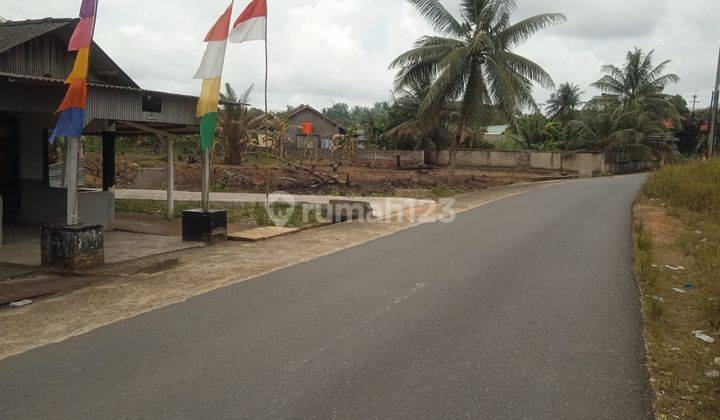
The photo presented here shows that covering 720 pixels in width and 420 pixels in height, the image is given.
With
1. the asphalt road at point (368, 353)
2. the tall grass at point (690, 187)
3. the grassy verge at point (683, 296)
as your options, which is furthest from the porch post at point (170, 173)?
the tall grass at point (690, 187)

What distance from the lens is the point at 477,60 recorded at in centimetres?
2506

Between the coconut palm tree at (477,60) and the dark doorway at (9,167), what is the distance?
53.1 feet

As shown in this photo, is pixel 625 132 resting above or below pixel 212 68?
above

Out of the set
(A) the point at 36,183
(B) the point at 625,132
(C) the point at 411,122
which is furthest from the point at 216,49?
(B) the point at 625,132

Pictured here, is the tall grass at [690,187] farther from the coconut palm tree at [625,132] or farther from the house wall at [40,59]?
the coconut palm tree at [625,132]

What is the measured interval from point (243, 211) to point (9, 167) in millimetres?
5348

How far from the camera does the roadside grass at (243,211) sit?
1367 centimetres

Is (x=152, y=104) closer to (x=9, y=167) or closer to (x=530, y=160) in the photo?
(x=9, y=167)

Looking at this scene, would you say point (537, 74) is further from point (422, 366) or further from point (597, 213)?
point (422, 366)

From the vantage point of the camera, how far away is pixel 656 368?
4.79m

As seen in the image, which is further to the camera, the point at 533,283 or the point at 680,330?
the point at 533,283

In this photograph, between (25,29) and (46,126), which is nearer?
(25,29)

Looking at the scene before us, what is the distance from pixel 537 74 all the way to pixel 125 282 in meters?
21.0

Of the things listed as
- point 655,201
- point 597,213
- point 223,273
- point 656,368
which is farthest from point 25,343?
point 655,201
